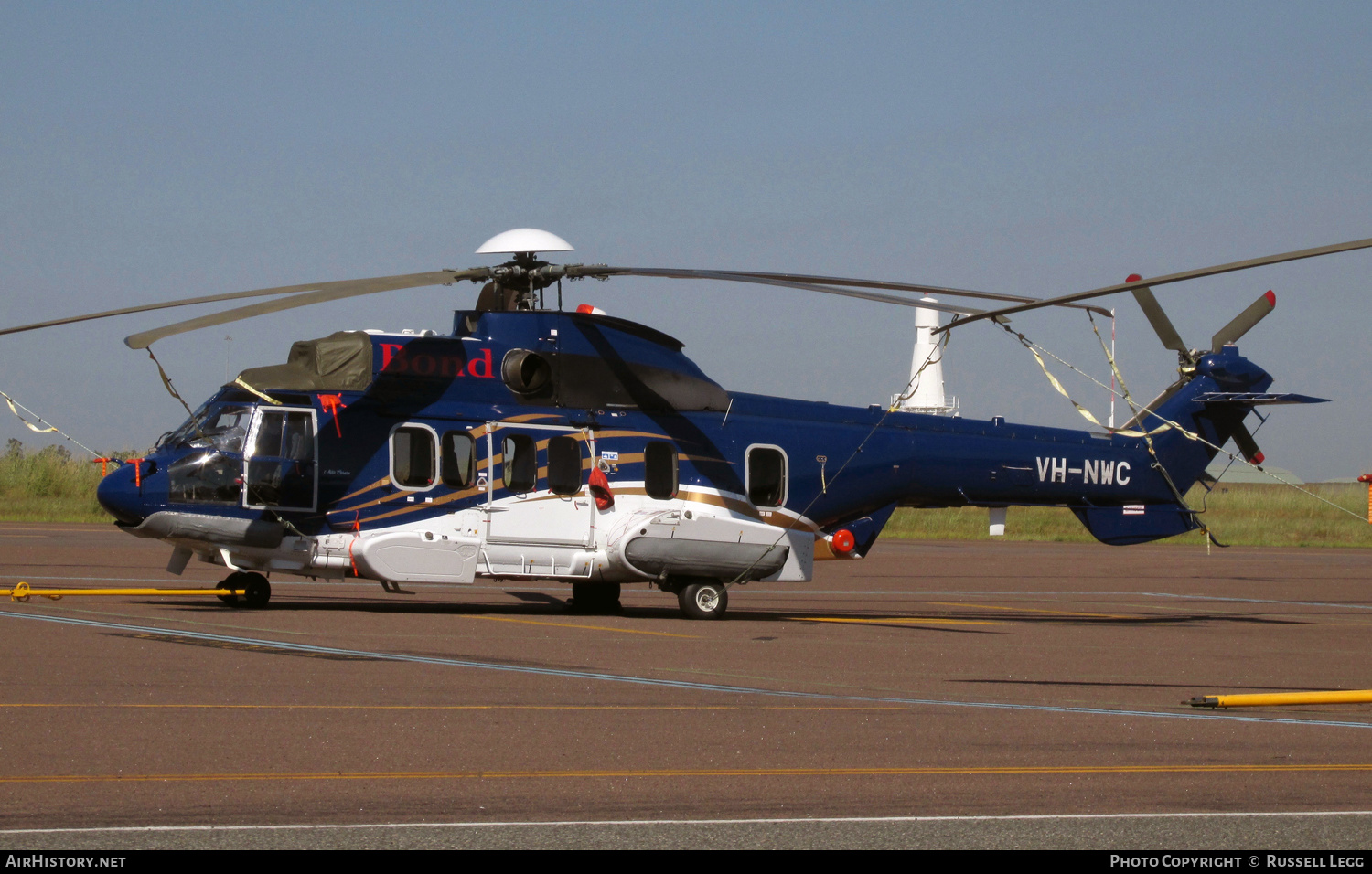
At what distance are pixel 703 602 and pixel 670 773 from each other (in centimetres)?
1097

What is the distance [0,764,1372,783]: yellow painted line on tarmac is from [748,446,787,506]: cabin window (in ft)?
37.1

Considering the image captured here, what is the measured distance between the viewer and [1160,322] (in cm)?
2198

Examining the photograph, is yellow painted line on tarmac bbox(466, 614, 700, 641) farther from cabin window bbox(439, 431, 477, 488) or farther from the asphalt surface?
cabin window bbox(439, 431, 477, 488)

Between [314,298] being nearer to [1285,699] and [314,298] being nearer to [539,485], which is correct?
[539,485]

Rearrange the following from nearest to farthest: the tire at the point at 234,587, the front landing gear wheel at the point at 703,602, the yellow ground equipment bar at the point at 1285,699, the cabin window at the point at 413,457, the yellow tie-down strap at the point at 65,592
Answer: the yellow ground equipment bar at the point at 1285,699
the yellow tie-down strap at the point at 65,592
the tire at the point at 234,587
the cabin window at the point at 413,457
the front landing gear wheel at the point at 703,602

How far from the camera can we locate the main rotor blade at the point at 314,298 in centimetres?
1396

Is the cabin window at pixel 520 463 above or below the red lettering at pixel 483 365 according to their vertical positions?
below

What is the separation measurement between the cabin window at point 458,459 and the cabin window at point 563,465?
109 cm

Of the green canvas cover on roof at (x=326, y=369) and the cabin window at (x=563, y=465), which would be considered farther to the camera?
the cabin window at (x=563, y=465)

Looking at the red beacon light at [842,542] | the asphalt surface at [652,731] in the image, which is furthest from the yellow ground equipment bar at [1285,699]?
the red beacon light at [842,542]

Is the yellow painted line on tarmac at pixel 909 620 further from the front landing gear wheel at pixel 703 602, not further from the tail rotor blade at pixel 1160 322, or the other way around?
the tail rotor blade at pixel 1160 322

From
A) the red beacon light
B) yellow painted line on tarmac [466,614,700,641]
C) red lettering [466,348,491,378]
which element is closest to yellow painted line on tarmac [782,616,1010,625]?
the red beacon light

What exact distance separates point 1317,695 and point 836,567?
77.1 ft
